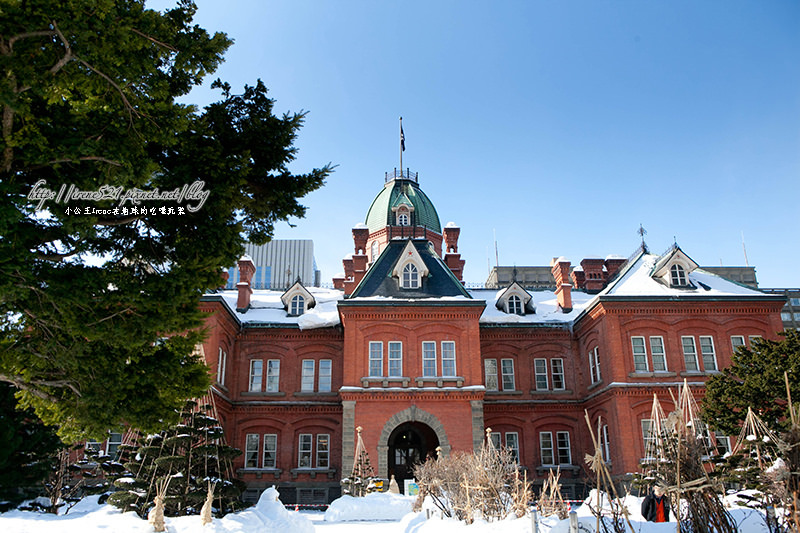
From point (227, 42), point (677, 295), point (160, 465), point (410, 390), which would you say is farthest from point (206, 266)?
point (677, 295)

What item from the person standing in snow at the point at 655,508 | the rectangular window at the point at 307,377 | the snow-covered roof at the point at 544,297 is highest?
the snow-covered roof at the point at 544,297

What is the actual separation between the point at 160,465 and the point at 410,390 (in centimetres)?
1309

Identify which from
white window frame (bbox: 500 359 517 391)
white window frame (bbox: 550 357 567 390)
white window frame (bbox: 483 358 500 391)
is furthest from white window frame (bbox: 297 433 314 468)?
white window frame (bbox: 550 357 567 390)

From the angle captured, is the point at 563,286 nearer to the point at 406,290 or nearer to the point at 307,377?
the point at 406,290

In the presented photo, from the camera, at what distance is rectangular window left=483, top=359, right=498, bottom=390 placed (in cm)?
3091

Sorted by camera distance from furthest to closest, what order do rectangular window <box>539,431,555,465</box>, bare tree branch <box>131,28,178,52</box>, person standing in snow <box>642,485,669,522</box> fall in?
rectangular window <box>539,431,555,465</box> → person standing in snow <box>642,485,669,522</box> → bare tree branch <box>131,28,178,52</box>

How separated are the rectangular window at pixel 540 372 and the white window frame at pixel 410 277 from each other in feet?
27.2

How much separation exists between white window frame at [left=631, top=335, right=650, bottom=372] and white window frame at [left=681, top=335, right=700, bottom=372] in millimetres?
1849

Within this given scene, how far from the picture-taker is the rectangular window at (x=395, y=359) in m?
26.6

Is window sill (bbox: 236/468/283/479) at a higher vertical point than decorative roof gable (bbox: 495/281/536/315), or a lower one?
lower

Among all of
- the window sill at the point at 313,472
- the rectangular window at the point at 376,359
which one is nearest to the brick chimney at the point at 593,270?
the rectangular window at the point at 376,359

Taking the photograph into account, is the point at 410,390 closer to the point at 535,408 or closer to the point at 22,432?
the point at 535,408

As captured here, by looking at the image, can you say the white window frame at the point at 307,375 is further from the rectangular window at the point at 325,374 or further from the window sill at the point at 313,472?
the window sill at the point at 313,472

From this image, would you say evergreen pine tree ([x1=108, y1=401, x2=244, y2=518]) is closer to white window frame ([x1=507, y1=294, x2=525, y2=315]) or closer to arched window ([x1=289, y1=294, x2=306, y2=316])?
arched window ([x1=289, y1=294, x2=306, y2=316])
